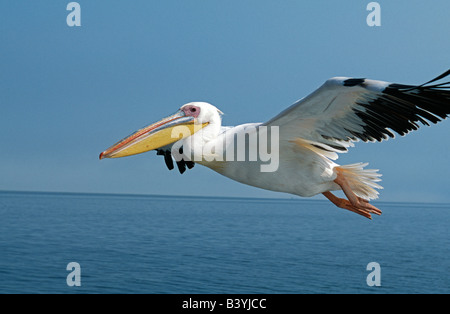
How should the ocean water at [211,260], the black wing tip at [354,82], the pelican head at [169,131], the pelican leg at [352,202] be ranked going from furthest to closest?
→ 1. the ocean water at [211,260]
2. the pelican leg at [352,202]
3. the pelican head at [169,131]
4. the black wing tip at [354,82]

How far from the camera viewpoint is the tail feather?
6.03 metres

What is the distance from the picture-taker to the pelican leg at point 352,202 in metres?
5.76

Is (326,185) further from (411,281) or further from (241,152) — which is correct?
(411,281)

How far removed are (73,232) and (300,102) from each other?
40034 mm

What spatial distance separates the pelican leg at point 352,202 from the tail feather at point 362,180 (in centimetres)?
14

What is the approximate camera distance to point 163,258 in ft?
95.8

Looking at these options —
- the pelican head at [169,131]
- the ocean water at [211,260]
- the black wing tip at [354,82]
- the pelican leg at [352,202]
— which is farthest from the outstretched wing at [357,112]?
the ocean water at [211,260]

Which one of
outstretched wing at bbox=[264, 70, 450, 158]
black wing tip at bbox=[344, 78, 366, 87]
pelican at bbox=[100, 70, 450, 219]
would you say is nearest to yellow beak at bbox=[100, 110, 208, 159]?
pelican at bbox=[100, 70, 450, 219]

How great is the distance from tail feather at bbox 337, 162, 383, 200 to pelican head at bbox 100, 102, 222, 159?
5.58 feet

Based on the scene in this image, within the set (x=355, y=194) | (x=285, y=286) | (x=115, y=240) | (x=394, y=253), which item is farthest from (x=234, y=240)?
(x=355, y=194)

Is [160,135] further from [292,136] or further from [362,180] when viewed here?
→ [362,180]

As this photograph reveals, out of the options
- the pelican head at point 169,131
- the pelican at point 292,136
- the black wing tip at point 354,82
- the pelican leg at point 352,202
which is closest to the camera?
the black wing tip at point 354,82

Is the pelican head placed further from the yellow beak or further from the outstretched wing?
the outstretched wing

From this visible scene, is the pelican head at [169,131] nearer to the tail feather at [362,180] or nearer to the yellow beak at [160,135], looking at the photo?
the yellow beak at [160,135]
